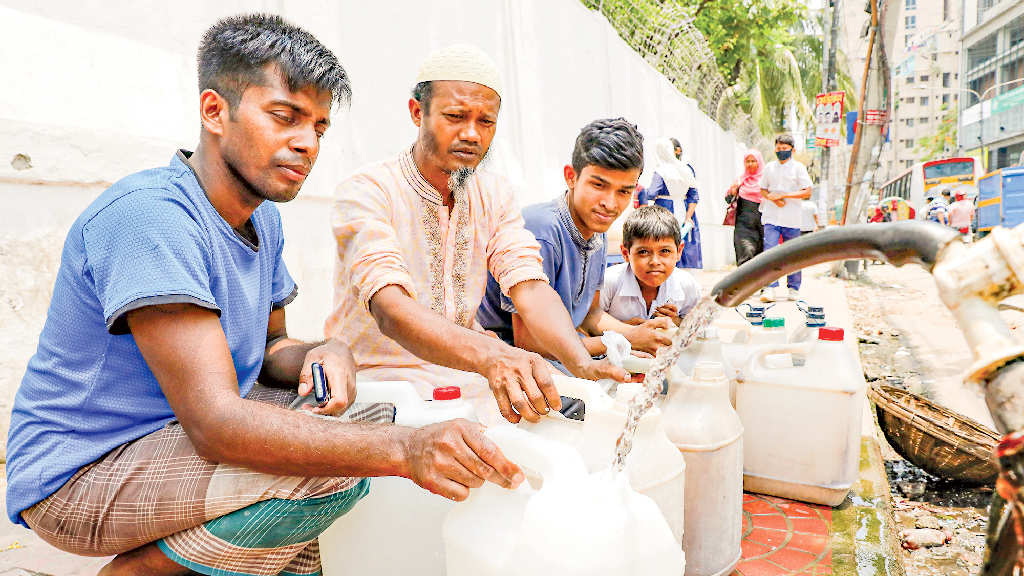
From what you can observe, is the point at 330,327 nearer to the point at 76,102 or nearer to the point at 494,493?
the point at 494,493

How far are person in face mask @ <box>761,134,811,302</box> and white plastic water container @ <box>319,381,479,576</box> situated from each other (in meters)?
5.88

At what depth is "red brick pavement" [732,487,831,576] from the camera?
1822mm

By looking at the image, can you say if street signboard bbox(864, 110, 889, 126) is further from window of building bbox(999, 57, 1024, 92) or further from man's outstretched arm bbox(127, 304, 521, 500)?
window of building bbox(999, 57, 1024, 92)

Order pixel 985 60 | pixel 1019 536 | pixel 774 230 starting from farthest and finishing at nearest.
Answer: pixel 985 60
pixel 774 230
pixel 1019 536

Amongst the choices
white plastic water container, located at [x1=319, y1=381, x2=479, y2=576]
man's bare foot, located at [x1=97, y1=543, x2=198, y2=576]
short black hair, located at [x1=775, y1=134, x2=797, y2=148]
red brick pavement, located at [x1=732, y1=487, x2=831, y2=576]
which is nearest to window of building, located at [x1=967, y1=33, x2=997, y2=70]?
short black hair, located at [x1=775, y1=134, x2=797, y2=148]

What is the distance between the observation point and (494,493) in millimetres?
1199

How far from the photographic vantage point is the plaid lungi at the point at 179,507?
118cm

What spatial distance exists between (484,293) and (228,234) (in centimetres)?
121

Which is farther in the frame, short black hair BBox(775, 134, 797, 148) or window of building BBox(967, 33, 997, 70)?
window of building BBox(967, 33, 997, 70)

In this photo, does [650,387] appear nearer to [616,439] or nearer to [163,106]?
[616,439]

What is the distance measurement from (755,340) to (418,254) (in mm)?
1348

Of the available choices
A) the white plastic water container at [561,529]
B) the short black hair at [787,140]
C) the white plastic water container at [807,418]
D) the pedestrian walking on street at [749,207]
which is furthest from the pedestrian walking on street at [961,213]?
the white plastic water container at [561,529]

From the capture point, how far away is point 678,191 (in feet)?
20.0

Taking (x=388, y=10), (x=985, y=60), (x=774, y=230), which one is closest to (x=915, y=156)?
(x=985, y=60)
